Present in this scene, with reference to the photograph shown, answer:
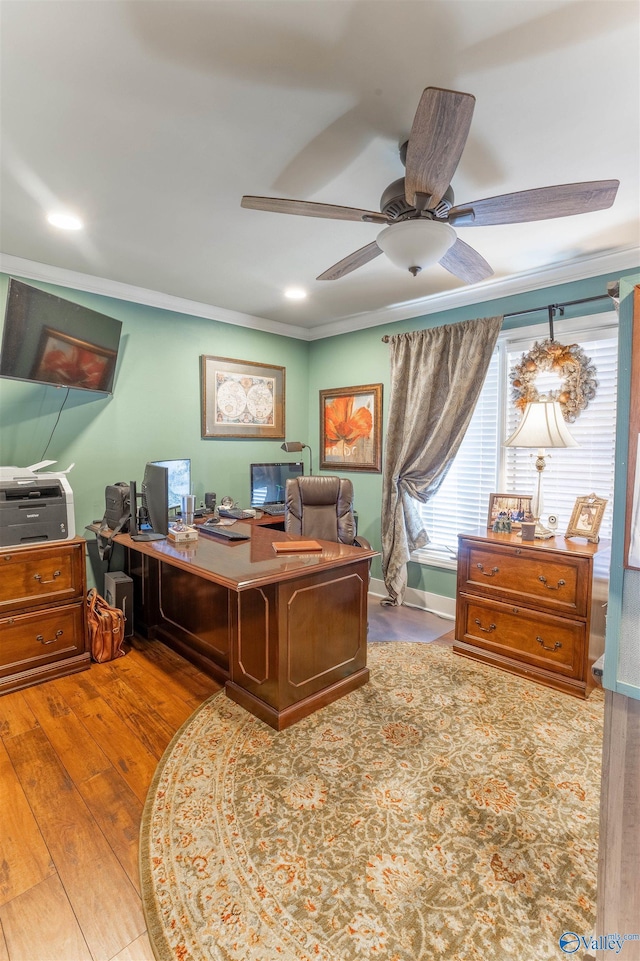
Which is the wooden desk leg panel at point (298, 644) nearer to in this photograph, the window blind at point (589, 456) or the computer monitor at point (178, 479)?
the computer monitor at point (178, 479)

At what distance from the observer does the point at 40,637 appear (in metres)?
2.65

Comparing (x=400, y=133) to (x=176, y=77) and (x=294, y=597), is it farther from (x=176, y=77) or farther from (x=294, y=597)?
(x=294, y=597)

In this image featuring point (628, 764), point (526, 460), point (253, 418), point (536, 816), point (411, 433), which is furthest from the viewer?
point (253, 418)

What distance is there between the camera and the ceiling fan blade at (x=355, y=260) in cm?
206

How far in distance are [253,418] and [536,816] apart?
3.59 meters

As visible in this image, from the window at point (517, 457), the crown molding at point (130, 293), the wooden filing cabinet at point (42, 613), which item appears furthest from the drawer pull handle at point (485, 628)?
the crown molding at point (130, 293)

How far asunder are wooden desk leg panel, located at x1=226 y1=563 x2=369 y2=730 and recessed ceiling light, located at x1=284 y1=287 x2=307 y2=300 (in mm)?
2262

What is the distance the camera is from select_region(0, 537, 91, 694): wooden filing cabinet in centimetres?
253

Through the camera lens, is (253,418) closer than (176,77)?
No

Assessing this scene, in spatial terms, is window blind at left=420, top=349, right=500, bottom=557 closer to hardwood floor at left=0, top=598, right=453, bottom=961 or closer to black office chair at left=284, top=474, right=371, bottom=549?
black office chair at left=284, top=474, right=371, bottom=549

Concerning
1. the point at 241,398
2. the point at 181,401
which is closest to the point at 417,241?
the point at 181,401

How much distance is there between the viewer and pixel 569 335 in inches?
119

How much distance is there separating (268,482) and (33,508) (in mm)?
2035

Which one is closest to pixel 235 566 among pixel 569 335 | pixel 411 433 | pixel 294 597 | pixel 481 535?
pixel 294 597
